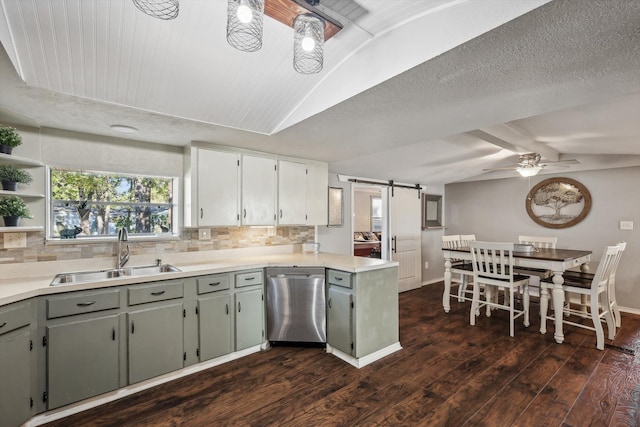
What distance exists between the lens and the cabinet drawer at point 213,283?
8.59 feet

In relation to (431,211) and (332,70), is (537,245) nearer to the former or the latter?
(431,211)

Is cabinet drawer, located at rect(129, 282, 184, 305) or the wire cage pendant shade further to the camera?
cabinet drawer, located at rect(129, 282, 184, 305)

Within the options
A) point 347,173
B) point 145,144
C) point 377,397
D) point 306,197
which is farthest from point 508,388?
point 145,144

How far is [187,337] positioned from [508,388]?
2.68 meters

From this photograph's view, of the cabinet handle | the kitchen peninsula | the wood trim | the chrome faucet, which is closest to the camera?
the wood trim

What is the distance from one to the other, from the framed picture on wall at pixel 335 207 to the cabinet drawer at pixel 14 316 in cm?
316

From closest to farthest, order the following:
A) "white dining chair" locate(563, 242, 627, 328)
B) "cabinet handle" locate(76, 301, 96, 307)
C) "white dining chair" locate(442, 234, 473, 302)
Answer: "cabinet handle" locate(76, 301, 96, 307), "white dining chair" locate(563, 242, 627, 328), "white dining chair" locate(442, 234, 473, 302)

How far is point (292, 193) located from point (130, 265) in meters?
1.80

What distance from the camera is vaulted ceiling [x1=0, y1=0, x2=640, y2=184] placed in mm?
1296

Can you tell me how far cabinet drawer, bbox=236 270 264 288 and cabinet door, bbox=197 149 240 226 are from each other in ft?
1.85

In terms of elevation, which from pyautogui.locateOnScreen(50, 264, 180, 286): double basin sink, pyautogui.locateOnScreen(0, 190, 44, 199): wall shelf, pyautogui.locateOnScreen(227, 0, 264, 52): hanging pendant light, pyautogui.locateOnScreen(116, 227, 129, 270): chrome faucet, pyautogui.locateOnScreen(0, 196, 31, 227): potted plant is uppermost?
pyautogui.locateOnScreen(227, 0, 264, 52): hanging pendant light

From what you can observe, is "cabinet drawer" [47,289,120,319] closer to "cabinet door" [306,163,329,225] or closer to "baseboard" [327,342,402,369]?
"baseboard" [327,342,402,369]

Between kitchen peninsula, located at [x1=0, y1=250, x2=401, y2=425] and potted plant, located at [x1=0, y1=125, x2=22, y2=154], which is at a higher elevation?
potted plant, located at [x1=0, y1=125, x2=22, y2=154]

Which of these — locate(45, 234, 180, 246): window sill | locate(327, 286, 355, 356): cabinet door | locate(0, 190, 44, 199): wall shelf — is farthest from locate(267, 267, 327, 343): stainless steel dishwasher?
locate(0, 190, 44, 199): wall shelf
